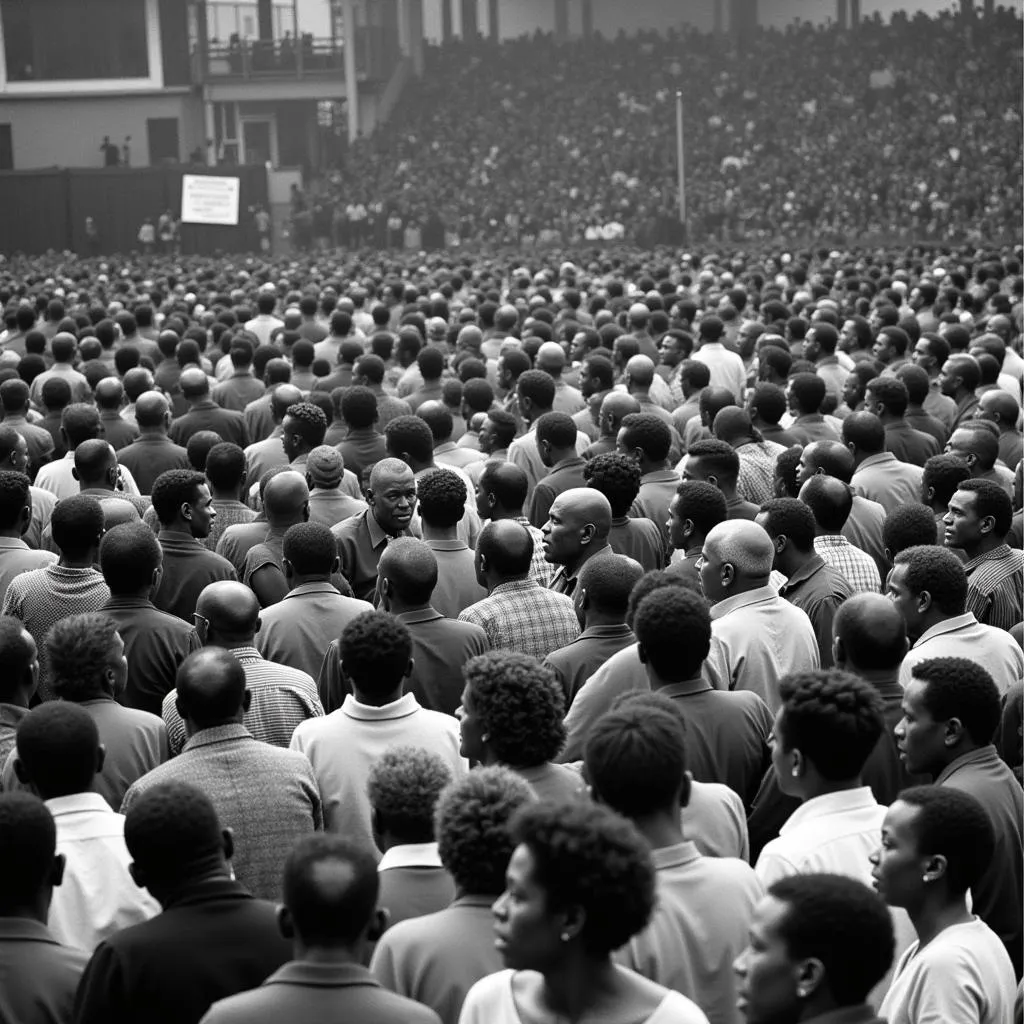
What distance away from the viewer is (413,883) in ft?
14.3

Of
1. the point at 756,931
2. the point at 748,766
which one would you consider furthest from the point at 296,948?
the point at 748,766

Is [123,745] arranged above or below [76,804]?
below

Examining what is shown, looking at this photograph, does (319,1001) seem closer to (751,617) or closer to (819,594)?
(751,617)

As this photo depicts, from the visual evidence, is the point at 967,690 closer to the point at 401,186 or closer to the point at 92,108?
the point at 401,186

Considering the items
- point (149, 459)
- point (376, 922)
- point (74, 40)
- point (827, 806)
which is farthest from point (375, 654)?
point (74, 40)

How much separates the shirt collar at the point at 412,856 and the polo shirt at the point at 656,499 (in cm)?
462

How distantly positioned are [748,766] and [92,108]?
43625mm

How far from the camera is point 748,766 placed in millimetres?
5387

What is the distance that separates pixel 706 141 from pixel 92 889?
133 feet

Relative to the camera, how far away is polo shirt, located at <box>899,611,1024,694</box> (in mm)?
6172

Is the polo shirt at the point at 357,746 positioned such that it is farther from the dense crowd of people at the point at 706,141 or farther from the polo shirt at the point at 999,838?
the dense crowd of people at the point at 706,141

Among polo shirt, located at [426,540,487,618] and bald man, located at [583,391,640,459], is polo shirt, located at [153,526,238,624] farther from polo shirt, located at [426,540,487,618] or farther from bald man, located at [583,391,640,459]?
bald man, located at [583,391,640,459]

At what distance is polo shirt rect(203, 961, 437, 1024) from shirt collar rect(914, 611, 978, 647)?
10.5ft

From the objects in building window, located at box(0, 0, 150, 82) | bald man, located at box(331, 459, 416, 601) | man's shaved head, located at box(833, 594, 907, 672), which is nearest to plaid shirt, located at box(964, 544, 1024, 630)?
man's shaved head, located at box(833, 594, 907, 672)
